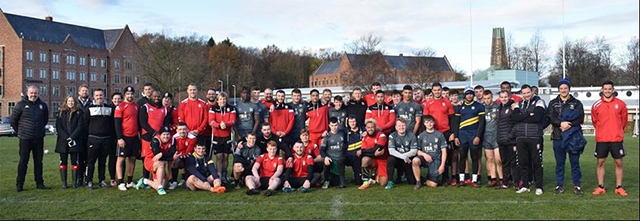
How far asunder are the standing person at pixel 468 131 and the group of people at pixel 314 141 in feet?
0.06

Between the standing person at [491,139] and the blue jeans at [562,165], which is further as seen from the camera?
the standing person at [491,139]

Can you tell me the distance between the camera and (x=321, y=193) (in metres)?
8.42

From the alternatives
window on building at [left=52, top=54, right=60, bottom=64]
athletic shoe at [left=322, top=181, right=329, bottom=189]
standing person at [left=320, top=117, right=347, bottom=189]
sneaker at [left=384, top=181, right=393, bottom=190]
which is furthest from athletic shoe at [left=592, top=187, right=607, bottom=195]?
window on building at [left=52, top=54, right=60, bottom=64]

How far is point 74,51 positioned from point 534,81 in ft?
200

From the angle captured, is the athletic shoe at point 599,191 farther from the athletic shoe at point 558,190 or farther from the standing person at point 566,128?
the athletic shoe at point 558,190

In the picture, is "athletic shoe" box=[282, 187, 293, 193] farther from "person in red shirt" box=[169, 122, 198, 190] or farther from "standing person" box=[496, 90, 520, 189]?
"standing person" box=[496, 90, 520, 189]

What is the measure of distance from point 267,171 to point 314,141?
147 centimetres

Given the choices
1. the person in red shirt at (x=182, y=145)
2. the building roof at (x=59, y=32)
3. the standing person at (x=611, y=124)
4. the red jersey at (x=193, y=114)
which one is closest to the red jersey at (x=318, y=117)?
the red jersey at (x=193, y=114)

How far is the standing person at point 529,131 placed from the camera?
802 cm

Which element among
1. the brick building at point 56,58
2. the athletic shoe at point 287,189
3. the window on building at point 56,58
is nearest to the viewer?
the athletic shoe at point 287,189

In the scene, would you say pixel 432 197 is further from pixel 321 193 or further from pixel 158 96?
pixel 158 96

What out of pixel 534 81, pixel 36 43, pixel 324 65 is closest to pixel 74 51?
pixel 36 43

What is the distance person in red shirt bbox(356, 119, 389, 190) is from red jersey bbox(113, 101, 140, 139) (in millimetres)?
3850

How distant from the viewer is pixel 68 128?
895 cm
